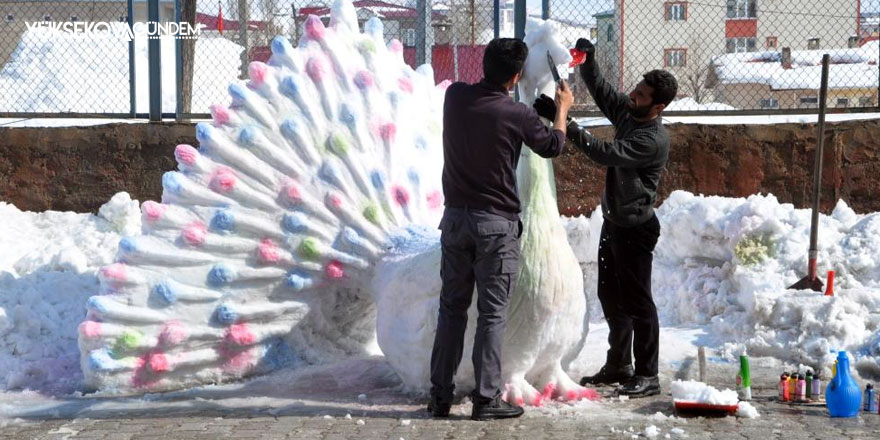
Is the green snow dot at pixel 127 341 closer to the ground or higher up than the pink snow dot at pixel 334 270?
closer to the ground

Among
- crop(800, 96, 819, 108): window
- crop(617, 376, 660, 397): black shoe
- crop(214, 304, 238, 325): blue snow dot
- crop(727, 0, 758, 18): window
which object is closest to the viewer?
crop(617, 376, 660, 397): black shoe

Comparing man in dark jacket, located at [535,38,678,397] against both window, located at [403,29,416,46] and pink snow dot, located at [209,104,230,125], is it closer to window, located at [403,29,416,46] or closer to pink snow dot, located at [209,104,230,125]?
pink snow dot, located at [209,104,230,125]

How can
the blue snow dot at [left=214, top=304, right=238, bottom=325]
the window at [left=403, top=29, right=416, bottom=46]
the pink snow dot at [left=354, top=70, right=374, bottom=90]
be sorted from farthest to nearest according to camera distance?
the window at [left=403, top=29, right=416, bottom=46] < the pink snow dot at [left=354, top=70, right=374, bottom=90] < the blue snow dot at [left=214, top=304, right=238, bottom=325]

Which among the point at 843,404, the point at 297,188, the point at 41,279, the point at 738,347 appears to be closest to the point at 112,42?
the point at 41,279

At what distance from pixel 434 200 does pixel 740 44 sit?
7124mm

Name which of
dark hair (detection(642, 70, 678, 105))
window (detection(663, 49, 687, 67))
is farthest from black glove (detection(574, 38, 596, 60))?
window (detection(663, 49, 687, 67))

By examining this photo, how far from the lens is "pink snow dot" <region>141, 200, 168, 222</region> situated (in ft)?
20.8

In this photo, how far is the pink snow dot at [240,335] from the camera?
6.24 metres

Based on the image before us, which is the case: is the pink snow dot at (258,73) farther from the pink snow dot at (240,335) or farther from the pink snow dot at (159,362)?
the pink snow dot at (159,362)

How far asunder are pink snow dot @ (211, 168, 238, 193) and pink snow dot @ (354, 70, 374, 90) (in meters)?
0.89

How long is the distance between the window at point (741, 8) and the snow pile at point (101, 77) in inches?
202

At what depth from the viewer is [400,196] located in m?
6.57

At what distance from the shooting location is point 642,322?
606 cm

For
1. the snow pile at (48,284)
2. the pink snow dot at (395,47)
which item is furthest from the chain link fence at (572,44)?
the pink snow dot at (395,47)
